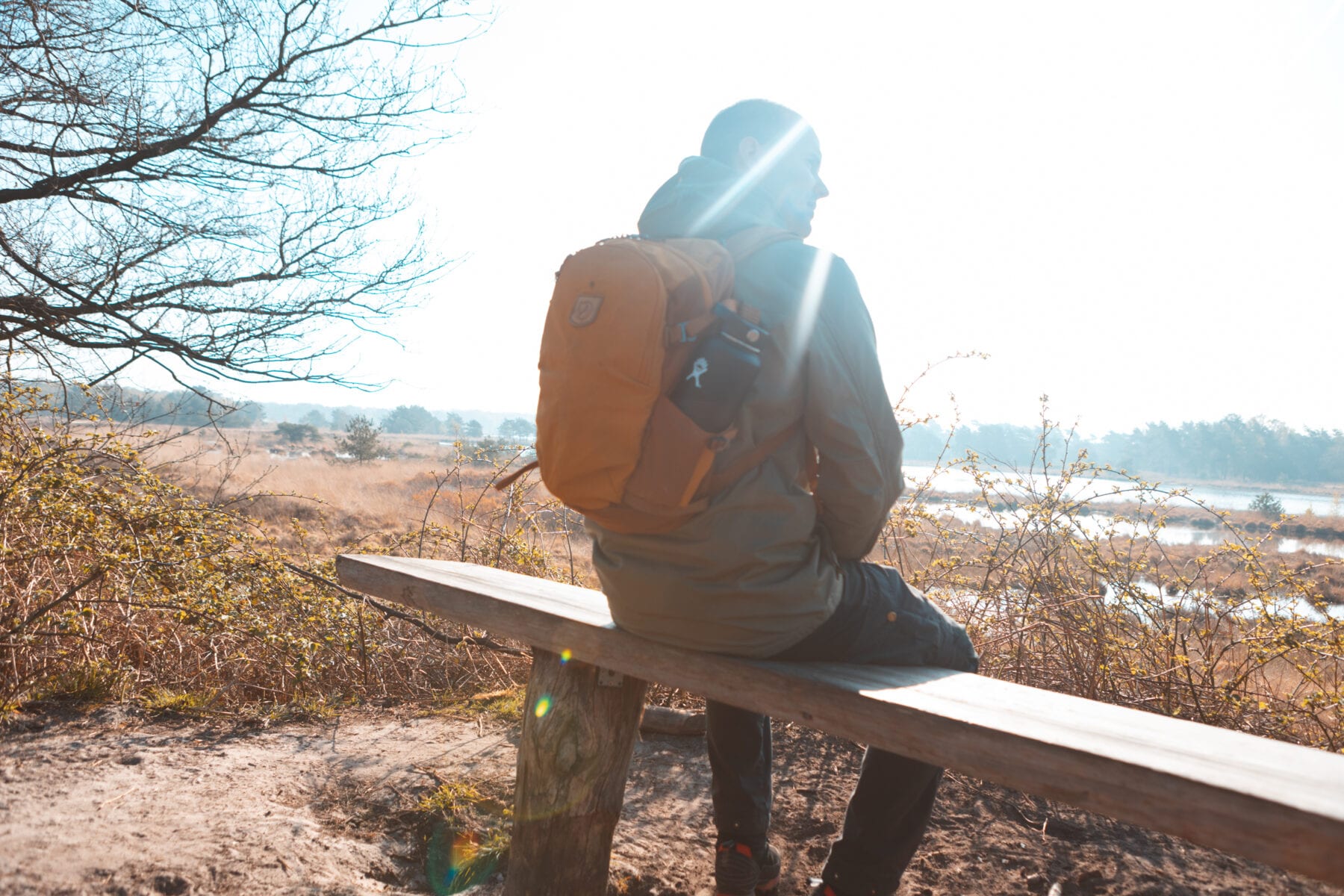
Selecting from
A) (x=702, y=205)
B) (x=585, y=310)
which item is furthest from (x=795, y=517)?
(x=702, y=205)

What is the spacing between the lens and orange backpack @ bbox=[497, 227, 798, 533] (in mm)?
1379

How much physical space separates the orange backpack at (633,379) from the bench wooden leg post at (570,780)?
66 cm

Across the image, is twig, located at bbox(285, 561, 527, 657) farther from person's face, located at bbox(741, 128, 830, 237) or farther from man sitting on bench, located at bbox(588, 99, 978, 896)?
person's face, located at bbox(741, 128, 830, 237)

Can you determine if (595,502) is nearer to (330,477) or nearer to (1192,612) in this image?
(1192,612)

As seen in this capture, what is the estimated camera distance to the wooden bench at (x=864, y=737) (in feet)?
3.03

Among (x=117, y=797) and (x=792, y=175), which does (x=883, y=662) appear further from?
(x=117, y=797)

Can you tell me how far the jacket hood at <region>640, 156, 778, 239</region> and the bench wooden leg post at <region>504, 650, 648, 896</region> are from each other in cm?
105

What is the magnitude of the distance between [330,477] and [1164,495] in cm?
2705

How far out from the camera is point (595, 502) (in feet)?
4.88

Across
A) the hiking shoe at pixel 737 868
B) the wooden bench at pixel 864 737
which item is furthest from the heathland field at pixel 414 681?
the wooden bench at pixel 864 737

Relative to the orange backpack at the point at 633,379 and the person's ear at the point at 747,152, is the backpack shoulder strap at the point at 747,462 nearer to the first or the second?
the orange backpack at the point at 633,379

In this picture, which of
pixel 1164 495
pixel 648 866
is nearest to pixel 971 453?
pixel 1164 495

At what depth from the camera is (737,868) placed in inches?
75.6

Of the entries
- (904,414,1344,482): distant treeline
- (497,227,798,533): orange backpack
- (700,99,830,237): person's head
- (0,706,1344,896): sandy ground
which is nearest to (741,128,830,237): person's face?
(700,99,830,237): person's head
